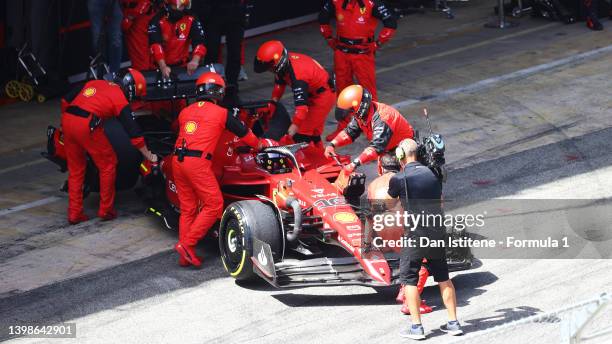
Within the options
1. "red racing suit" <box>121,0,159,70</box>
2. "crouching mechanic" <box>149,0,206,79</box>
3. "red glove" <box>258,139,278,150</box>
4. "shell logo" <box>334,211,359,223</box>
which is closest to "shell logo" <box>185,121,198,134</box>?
"red glove" <box>258,139,278,150</box>

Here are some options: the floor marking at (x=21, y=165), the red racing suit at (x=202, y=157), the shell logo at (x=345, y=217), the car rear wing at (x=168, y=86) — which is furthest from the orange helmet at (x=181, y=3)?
the shell logo at (x=345, y=217)

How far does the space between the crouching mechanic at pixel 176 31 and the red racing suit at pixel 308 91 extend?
62.5 inches

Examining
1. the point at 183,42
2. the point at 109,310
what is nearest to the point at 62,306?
the point at 109,310

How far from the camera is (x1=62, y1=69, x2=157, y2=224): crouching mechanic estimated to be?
12.1 m

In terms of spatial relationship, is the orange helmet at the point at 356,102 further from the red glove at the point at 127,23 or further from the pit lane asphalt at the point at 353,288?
the red glove at the point at 127,23

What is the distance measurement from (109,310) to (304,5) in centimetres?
1134

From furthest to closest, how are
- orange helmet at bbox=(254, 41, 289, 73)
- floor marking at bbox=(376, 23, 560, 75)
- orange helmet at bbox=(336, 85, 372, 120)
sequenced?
floor marking at bbox=(376, 23, 560, 75)
orange helmet at bbox=(254, 41, 289, 73)
orange helmet at bbox=(336, 85, 372, 120)

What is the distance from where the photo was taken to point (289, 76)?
13250 mm

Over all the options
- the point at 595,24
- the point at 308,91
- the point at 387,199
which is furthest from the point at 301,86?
the point at 595,24

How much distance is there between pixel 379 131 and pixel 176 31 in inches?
169

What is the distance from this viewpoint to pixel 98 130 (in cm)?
1232

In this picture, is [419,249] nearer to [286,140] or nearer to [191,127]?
[191,127]

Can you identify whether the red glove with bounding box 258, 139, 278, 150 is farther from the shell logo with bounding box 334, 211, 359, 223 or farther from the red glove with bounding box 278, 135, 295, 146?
the shell logo with bounding box 334, 211, 359, 223

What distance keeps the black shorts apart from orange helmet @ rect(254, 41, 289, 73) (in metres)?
4.20
